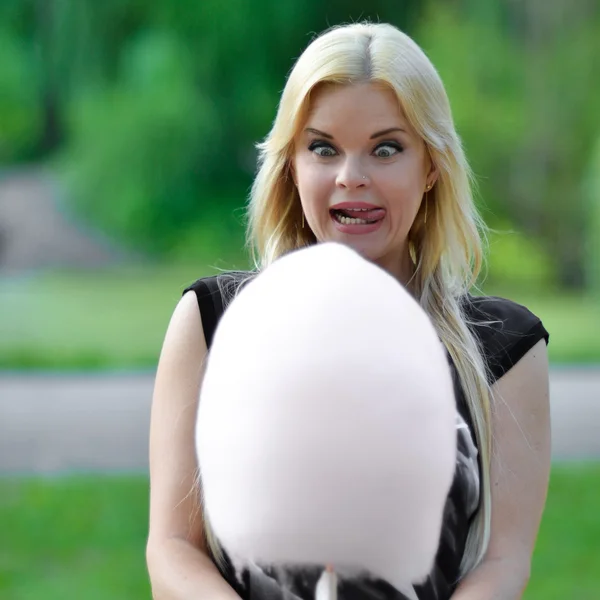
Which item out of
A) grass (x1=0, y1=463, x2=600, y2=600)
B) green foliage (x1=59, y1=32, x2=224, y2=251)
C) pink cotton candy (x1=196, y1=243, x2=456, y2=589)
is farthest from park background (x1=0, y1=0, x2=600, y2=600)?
pink cotton candy (x1=196, y1=243, x2=456, y2=589)

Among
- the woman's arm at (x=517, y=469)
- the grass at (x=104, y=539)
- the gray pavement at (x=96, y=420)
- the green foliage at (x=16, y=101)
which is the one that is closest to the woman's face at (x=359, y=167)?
the woman's arm at (x=517, y=469)

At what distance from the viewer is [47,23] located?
7.18 metres

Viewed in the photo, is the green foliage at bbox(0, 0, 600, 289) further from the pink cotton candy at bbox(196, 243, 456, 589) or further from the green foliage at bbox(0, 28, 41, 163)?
the pink cotton candy at bbox(196, 243, 456, 589)

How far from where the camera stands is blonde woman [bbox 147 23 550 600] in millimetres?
1260

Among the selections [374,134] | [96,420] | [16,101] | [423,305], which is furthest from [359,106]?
[16,101]

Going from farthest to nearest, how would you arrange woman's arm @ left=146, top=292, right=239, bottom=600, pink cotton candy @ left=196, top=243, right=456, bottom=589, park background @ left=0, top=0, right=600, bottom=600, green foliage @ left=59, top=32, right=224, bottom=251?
green foliage @ left=59, top=32, right=224, bottom=251, park background @ left=0, top=0, right=600, bottom=600, woman's arm @ left=146, top=292, right=239, bottom=600, pink cotton candy @ left=196, top=243, right=456, bottom=589

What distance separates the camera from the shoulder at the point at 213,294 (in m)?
1.33

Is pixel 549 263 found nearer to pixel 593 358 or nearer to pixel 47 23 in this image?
pixel 593 358

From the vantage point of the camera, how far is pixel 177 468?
129 cm

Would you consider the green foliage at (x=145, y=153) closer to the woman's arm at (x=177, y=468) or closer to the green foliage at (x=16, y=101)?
the green foliage at (x=16, y=101)

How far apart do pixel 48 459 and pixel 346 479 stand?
408 cm

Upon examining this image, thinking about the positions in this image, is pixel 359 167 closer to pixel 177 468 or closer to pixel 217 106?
pixel 177 468

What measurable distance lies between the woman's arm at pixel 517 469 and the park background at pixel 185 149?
5301mm

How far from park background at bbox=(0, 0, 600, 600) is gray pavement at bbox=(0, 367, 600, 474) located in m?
0.27
